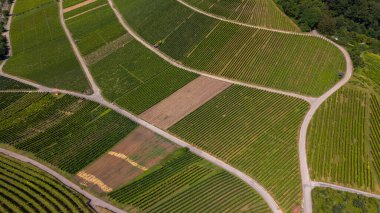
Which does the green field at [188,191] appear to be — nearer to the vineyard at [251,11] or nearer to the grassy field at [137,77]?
the grassy field at [137,77]

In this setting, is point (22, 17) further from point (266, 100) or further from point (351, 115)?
point (351, 115)

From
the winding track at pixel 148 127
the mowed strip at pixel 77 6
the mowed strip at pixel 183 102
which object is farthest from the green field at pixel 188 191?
the mowed strip at pixel 77 6

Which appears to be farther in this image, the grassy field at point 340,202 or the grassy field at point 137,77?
the grassy field at point 137,77

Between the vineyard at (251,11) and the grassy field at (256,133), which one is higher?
the vineyard at (251,11)

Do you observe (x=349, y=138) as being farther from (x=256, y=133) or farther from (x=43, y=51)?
(x=43, y=51)

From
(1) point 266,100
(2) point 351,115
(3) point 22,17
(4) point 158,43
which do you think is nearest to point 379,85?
(2) point 351,115

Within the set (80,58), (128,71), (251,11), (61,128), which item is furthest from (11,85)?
(251,11)
